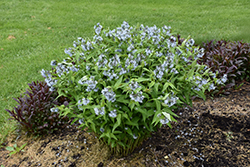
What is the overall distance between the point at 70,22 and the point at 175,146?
8036mm

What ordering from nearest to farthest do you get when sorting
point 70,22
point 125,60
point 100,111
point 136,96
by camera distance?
point 136,96 < point 100,111 < point 125,60 < point 70,22

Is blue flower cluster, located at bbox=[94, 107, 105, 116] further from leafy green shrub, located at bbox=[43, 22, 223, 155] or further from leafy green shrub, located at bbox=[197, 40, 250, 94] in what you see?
leafy green shrub, located at bbox=[197, 40, 250, 94]

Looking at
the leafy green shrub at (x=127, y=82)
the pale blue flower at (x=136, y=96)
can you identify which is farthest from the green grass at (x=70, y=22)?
the pale blue flower at (x=136, y=96)

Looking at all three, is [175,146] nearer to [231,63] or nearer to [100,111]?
[100,111]

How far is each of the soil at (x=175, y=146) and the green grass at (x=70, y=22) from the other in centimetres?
147

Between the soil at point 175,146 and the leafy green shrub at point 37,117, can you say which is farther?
the leafy green shrub at point 37,117

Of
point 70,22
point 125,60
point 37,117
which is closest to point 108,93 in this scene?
point 125,60

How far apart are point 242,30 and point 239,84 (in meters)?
4.26

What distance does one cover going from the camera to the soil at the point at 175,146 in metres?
3.15

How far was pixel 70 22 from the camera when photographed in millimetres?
9633

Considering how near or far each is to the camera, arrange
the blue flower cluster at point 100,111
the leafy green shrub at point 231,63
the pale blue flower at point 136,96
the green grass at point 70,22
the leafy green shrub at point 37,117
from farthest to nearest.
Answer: the green grass at point 70,22
the leafy green shrub at point 231,63
the leafy green shrub at point 37,117
the blue flower cluster at point 100,111
the pale blue flower at point 136,96

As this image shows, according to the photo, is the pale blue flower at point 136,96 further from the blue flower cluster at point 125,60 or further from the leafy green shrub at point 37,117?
the leafy green shrub at point 37,117

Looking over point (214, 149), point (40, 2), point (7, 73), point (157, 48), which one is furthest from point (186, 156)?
point (40, 2)

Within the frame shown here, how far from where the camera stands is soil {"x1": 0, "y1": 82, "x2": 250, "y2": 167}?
315 cm
